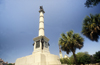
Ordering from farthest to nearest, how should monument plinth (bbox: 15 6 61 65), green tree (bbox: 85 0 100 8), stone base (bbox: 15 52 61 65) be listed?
monument plinth (bbox: 15 6 61 65) → stone base (bbox: 15 52 61 65) → green tree (bbox: 85 0 100 8)

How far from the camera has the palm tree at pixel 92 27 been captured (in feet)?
37.3

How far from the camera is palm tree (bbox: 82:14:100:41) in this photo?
11.4 metres

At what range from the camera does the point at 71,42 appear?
13195 mm

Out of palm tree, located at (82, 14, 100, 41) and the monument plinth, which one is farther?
the monument plinth

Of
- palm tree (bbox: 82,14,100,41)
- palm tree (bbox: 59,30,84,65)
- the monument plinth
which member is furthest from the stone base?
palm tree (bbox: 82,14,100,41)

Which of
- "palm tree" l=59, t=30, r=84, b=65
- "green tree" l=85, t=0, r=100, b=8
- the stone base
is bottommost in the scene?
the stone base

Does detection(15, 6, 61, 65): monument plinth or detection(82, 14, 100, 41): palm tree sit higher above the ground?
detection(82, 14, 100, 41): palm tree

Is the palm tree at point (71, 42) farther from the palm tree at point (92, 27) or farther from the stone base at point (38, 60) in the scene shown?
the stone base at point (38, 60)

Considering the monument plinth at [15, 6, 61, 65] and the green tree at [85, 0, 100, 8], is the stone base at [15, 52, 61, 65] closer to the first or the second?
the monument plinth at [15, 6, 61, 65]

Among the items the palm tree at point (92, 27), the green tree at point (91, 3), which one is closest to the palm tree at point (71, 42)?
the palm tree at point (92, 27)

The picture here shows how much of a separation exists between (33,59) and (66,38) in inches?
311

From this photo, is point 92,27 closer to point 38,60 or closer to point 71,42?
point 71,42

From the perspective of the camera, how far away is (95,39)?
1227cm

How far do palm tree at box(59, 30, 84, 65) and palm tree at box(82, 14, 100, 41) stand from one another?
1.83 m
